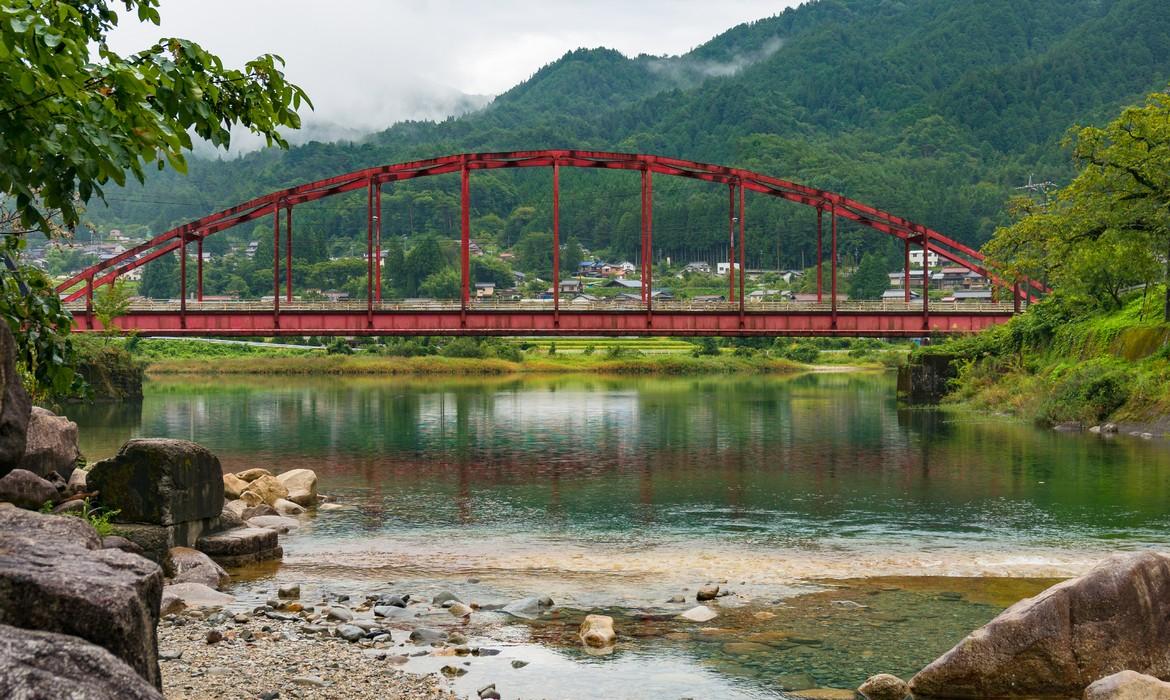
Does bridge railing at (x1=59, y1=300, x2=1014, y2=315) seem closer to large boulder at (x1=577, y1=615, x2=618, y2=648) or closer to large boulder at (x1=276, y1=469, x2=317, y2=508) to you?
large boulder at (x1=276, y1=469, x2=317, y2=508)

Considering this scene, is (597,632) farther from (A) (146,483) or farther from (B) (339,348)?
(B) (339,348)

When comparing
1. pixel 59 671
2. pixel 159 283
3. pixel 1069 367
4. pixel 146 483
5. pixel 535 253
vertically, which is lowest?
pixel 146 483

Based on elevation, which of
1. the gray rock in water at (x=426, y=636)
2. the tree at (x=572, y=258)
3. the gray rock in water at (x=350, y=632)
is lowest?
the gray rock in water at (x=426, y=636)

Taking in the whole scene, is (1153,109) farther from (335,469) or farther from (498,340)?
(498,340)

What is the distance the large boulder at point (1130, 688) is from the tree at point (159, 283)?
475 feet

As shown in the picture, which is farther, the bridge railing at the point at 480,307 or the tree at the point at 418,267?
the tree at the point at 418,267

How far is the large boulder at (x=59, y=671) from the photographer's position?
266 inches

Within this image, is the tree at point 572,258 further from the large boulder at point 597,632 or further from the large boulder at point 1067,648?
the large boulder at point 1067,648

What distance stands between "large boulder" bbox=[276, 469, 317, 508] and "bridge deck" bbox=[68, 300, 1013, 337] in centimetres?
2344

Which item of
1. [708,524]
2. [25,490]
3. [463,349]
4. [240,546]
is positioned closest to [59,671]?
[25,490]

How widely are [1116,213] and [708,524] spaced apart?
30.5 meters

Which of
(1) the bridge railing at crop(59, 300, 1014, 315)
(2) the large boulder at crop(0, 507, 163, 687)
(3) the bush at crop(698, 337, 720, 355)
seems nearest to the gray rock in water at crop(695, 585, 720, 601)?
(2) the large boulder at crop(0, 507, 163, 687)

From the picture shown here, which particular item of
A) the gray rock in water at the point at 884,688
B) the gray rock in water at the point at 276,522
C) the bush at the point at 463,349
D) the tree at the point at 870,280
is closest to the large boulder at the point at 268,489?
the gray rock in water at the point at 276,522

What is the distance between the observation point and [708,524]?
26672 mm
